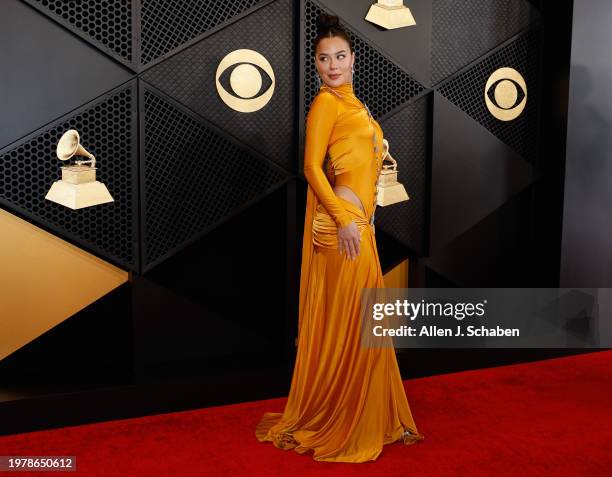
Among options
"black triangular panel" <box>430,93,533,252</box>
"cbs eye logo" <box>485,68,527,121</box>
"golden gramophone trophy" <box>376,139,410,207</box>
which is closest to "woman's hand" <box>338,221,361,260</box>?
"golden gramophone trophy" <box>376,139,410,207</box>

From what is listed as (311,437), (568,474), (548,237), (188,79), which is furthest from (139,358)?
(548,237)

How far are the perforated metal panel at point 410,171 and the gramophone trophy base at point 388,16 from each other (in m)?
0.42

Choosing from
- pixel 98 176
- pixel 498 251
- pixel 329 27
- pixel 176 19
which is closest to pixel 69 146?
pixel 98 176

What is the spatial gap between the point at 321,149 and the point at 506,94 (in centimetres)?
163

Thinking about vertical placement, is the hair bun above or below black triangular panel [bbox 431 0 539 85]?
below

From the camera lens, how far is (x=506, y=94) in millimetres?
4207

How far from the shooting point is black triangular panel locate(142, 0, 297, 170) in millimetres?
3494

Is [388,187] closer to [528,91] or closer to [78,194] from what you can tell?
[528,91]

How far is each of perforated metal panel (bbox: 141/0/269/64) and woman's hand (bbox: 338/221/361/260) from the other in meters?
1.14

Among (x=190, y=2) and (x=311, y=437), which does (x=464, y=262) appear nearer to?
(x=311, y=437)

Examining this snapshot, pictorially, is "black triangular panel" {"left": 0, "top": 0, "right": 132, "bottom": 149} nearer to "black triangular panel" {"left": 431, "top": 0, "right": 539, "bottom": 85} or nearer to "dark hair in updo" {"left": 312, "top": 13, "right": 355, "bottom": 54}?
"dark hair in updo" {"left": 312, "top": 13, "right": 355, "bottom": 54}

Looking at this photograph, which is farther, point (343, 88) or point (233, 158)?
point (233, 158)

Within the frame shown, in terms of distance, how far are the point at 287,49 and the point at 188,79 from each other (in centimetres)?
48

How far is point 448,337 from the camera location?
428 cm
